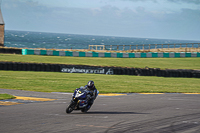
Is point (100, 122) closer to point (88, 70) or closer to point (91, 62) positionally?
point (88, 70)

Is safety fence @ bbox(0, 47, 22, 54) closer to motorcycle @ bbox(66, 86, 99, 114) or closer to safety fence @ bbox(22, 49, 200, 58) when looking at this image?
safety fence @ bbox(22, 49, 200, 58)

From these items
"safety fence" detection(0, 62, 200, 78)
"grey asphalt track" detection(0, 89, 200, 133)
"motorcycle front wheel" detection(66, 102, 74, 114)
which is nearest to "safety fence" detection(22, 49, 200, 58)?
"safety fence" detection(0, 62, 200, 78)

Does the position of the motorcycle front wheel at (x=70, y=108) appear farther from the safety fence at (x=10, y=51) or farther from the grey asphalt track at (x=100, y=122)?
the safety fence at (x=10, y=51)

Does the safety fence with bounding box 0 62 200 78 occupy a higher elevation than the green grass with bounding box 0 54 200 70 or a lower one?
lower

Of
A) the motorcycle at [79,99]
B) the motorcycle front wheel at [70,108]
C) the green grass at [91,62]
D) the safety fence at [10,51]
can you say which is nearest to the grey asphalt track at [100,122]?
the motorcycle front wheel at [70,108]

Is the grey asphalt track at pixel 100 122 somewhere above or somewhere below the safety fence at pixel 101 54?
below

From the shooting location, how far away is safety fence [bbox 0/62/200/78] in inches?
1089

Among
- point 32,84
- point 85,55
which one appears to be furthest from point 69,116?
point 85,55

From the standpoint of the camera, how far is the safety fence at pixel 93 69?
27656 mm

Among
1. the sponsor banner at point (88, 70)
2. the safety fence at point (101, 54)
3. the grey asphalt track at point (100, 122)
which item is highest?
the safety fence at point (101, 54)

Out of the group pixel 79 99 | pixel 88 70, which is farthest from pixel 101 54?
pixel 79 99

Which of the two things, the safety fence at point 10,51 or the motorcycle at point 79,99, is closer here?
the motorcycle at point 79,99

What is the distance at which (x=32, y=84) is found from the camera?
65.8ft

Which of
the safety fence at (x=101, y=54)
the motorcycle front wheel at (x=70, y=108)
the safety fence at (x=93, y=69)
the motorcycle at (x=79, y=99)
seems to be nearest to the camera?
the motorcycle at (x=79, y=99)
